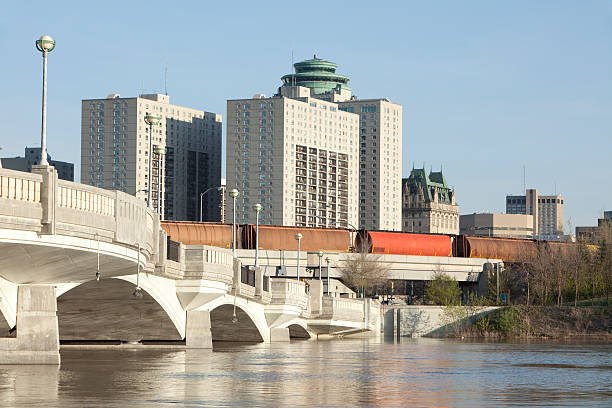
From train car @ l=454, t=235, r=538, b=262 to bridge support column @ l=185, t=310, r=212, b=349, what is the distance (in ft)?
304

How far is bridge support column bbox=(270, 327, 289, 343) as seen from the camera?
77938mm

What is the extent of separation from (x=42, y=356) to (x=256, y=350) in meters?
26.1

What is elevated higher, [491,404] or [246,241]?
[246,241]

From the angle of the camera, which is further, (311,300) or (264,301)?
(311,300)

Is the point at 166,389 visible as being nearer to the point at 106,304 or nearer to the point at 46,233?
the point at 46,233

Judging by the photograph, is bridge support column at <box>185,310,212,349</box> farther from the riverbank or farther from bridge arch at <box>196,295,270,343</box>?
the riverbank

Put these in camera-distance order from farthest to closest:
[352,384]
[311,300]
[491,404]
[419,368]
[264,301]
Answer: [311,300], [264,301], [419,368], [352,384], [491,404]

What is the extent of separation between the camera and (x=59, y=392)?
98.9 ft

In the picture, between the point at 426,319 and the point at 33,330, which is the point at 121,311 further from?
the point at 426,319

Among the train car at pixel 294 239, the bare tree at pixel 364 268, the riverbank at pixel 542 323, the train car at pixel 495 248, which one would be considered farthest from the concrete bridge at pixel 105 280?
Result: the train car at pixel 495 248

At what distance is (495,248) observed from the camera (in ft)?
495

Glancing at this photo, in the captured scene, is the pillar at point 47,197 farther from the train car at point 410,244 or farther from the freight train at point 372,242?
the train car at point 410,244

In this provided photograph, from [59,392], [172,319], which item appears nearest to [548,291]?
[172,319]

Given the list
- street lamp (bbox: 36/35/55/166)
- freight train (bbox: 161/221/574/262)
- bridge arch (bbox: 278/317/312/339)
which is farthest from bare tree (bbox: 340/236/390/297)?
street lamp (bbox: 36/35/55/166)
